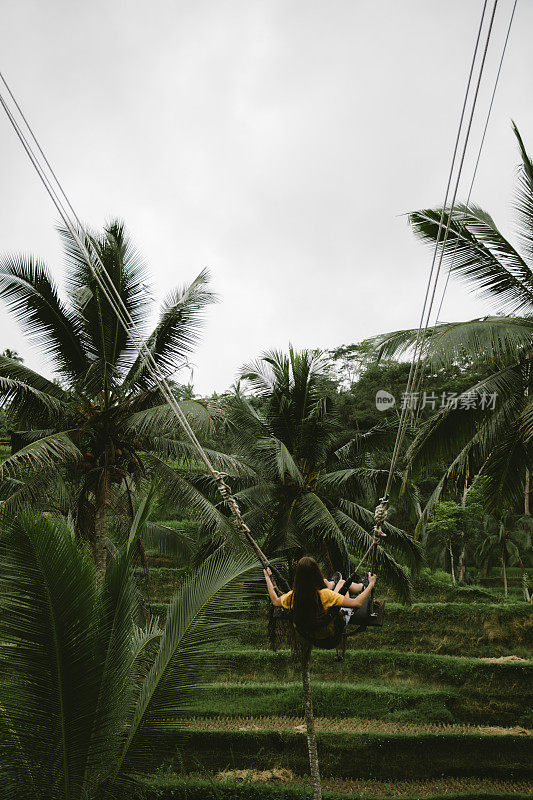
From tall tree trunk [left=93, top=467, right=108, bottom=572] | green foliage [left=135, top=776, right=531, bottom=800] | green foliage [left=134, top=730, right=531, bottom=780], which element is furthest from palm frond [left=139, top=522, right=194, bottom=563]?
tall tree trunk [left=93, top=467, right=108, bottom=572]

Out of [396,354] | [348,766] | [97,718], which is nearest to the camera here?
[97,718]

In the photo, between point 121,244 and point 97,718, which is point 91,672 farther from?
point 121,244

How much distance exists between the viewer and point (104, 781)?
4.08 meters

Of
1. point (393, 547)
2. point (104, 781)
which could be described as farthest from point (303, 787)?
point (104, 781)

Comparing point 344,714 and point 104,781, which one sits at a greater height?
point 104,781

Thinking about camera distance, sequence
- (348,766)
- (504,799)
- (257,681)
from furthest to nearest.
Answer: (257,681) < (348,766) < (504,799)

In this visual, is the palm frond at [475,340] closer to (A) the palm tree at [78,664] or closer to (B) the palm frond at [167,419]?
(B) the palm frond at [167,419]

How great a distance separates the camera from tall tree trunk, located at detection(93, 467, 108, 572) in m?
7.77

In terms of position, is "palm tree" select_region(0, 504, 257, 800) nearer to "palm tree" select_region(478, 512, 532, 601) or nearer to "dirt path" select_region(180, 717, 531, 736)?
"dirt path" select_region(180, 717, 531, 736)

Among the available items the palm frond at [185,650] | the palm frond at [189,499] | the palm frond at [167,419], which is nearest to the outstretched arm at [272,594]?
the palm frond at [185,650]

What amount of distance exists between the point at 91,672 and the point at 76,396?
5.58m

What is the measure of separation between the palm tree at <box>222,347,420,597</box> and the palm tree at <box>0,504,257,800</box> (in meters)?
6.13

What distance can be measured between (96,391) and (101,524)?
1.81 m

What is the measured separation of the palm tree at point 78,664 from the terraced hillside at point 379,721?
4519 millimetres
